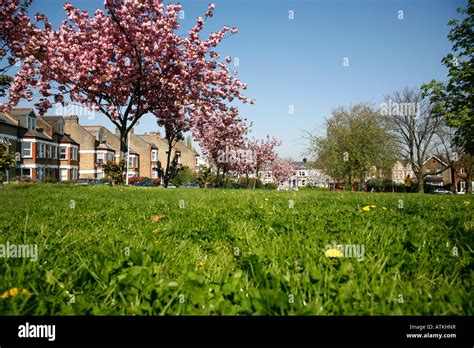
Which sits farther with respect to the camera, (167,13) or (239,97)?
(239,97)

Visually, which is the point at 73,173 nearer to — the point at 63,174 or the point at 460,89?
the point at 63,174

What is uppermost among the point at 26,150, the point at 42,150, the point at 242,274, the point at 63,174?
the point at 42,150

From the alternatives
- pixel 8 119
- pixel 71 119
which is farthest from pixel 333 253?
pixel 71 119

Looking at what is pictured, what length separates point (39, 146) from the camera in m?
47.0

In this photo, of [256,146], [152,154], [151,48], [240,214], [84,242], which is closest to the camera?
[84,242]

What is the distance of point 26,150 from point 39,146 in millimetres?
2149

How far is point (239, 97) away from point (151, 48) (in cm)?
469

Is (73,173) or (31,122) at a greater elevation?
(31,122)

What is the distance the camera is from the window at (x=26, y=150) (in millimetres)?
44525

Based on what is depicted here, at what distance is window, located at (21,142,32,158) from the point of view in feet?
146
